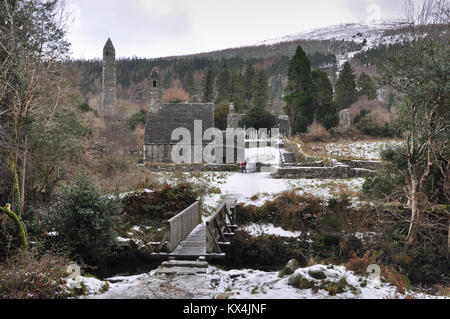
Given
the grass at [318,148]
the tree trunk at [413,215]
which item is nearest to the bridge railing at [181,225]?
the tree trunk at [413,215]

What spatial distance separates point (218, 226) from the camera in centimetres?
1197

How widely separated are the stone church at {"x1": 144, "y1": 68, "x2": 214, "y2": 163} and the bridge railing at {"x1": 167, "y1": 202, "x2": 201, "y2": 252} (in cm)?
1960

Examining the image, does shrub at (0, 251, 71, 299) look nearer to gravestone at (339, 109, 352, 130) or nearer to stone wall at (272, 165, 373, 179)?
stone wall at (272, 165, 373, 179)

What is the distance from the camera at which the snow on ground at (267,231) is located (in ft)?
47.2

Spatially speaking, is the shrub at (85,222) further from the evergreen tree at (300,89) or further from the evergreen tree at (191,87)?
the evergreen tree at (191,87)

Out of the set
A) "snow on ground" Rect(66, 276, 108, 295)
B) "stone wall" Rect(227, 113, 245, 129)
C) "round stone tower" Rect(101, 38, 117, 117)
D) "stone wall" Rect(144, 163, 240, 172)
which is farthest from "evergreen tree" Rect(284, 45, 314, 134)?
"snow on ground" Rect(66, 276, 108, 295)

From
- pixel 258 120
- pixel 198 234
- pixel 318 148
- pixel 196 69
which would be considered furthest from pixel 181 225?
pixel 196 69

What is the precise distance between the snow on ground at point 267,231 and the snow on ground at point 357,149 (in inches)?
620

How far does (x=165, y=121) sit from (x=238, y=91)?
2806cm

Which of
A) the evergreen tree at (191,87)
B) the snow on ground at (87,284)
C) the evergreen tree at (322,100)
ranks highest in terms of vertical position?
the evergreen tree at (191,87)

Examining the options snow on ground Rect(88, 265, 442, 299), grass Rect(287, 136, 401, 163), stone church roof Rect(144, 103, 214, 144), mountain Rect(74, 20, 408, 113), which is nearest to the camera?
snow on ground Rect(88, 265, 442, 299)

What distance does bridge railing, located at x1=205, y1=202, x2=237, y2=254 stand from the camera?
34.7 feet
